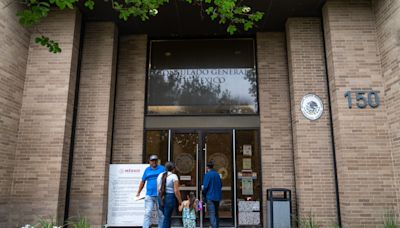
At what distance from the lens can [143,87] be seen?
9.10 meters

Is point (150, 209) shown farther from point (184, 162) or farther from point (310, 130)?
point (310, 130)

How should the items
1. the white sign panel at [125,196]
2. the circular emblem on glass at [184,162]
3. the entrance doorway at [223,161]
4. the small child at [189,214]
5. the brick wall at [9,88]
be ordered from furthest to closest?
the circular emblem on glass at [184,162] < the entrance doorway at [223,161] < the white sign panel at [125,196] < the brick wall at [9,88] < the small child at [189,214]

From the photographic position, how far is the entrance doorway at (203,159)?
8.37 metres

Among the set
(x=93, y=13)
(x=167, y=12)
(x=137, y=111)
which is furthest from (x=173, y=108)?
(x=93, y=13)

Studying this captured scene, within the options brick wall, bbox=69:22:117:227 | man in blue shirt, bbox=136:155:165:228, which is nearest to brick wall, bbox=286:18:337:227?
man in blue shirt, bbox=136:155:165:228

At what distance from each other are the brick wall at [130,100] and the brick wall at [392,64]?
6.03m

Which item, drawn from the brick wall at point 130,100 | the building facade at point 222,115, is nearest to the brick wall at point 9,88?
the building facade at point 222,115

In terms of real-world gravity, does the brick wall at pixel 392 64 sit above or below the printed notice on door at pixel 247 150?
above

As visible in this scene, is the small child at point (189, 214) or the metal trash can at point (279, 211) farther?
the metal trash can at point (279, 211)

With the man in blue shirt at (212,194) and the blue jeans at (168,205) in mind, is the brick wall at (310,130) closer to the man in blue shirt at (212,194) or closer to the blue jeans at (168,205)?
the man in blue shirt at (212,194)

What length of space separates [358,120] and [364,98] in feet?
1.78

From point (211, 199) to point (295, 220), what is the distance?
218 cm

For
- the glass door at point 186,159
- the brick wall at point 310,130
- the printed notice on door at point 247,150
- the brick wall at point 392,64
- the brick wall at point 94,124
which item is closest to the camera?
the brick wall at point 392,64

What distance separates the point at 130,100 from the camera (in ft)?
29.6
